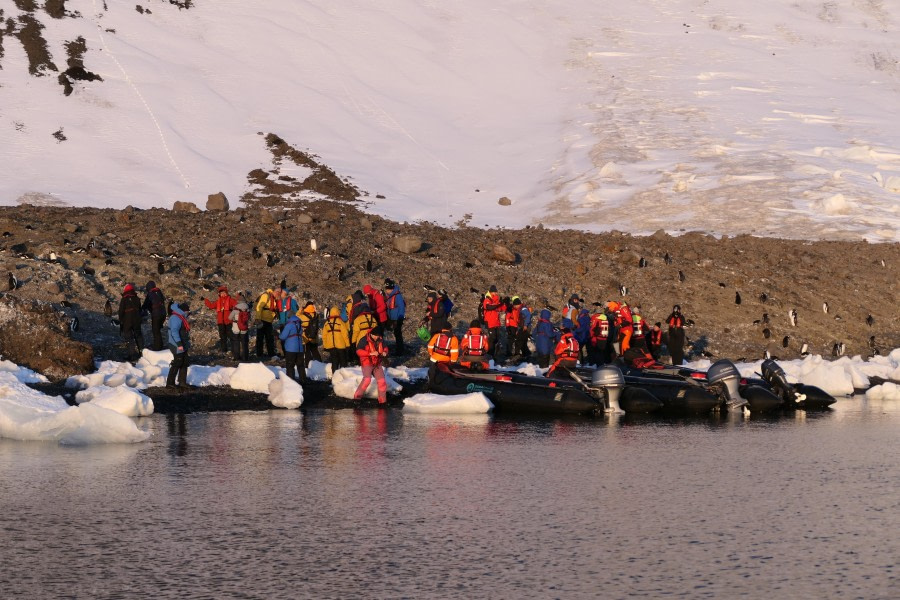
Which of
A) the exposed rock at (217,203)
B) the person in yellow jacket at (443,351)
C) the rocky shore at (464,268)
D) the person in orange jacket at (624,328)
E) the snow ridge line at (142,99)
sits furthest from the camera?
the snow ridge line at (142,99)

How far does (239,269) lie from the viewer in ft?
112

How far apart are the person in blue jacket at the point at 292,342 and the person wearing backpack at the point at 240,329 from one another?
107 inches

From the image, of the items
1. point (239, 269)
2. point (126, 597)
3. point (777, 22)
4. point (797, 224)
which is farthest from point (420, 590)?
point (777, 22)

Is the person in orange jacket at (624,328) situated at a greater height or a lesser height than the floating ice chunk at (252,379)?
greater

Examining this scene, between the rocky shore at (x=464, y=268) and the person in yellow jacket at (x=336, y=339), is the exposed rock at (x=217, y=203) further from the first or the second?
the person in yellow jacket at (x=336, y=339)

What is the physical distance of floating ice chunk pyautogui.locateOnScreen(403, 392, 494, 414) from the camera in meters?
20.8

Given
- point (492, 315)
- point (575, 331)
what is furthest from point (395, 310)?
point (575, 331)

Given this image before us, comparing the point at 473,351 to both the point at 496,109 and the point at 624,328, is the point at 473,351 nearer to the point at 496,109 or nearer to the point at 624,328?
the point at 624,328

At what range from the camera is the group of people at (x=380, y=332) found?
72.6ft

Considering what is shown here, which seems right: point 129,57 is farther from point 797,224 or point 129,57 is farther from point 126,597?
point 126,597

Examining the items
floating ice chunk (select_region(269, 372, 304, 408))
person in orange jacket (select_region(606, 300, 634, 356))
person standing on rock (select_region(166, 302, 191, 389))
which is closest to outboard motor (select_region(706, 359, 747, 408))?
person in orange jacket (select_region(606, 300, 634, 356))

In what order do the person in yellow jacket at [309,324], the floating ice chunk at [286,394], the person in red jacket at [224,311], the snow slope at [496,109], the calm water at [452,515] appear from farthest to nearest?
the snow slope at [496,109] → the person in red jacket at [224,311] → the person in yellow jacket at [309,324] → the floating ice chunk at [286,394] → the calm water at [452,515]

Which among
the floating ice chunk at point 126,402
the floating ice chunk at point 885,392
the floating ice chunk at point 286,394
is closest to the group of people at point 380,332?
the floating ice chunk at point 286,394

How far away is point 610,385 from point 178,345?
7.90m
